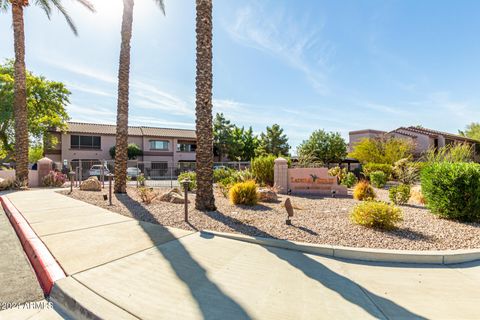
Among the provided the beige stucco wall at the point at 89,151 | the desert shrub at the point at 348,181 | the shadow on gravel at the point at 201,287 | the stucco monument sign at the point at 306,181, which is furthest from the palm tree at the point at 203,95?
the beige stucco wall at the point at 89,151

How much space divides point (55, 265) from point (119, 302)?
5.37 feet

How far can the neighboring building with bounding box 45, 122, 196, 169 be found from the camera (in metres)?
32.6

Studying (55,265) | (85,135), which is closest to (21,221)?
(55,265)

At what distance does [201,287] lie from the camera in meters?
3.29

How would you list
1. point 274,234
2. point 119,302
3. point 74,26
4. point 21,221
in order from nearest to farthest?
1. point 119,302
2. point 274,234
3. point 21,221
4. point 74,26

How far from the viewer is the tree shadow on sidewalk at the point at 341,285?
2.95m

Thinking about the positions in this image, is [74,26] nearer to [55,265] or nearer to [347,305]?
[55,265]

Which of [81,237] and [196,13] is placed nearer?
[81,237]

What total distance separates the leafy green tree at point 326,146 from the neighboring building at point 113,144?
16481mm

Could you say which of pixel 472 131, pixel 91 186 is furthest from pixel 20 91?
pixel 472 131

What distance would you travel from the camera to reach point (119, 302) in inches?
115

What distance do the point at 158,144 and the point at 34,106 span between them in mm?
15112

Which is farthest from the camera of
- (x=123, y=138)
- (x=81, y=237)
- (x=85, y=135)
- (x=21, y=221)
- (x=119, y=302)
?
(x=85, y=135)

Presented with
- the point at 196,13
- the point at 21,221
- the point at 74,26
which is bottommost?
the point at 21,221
